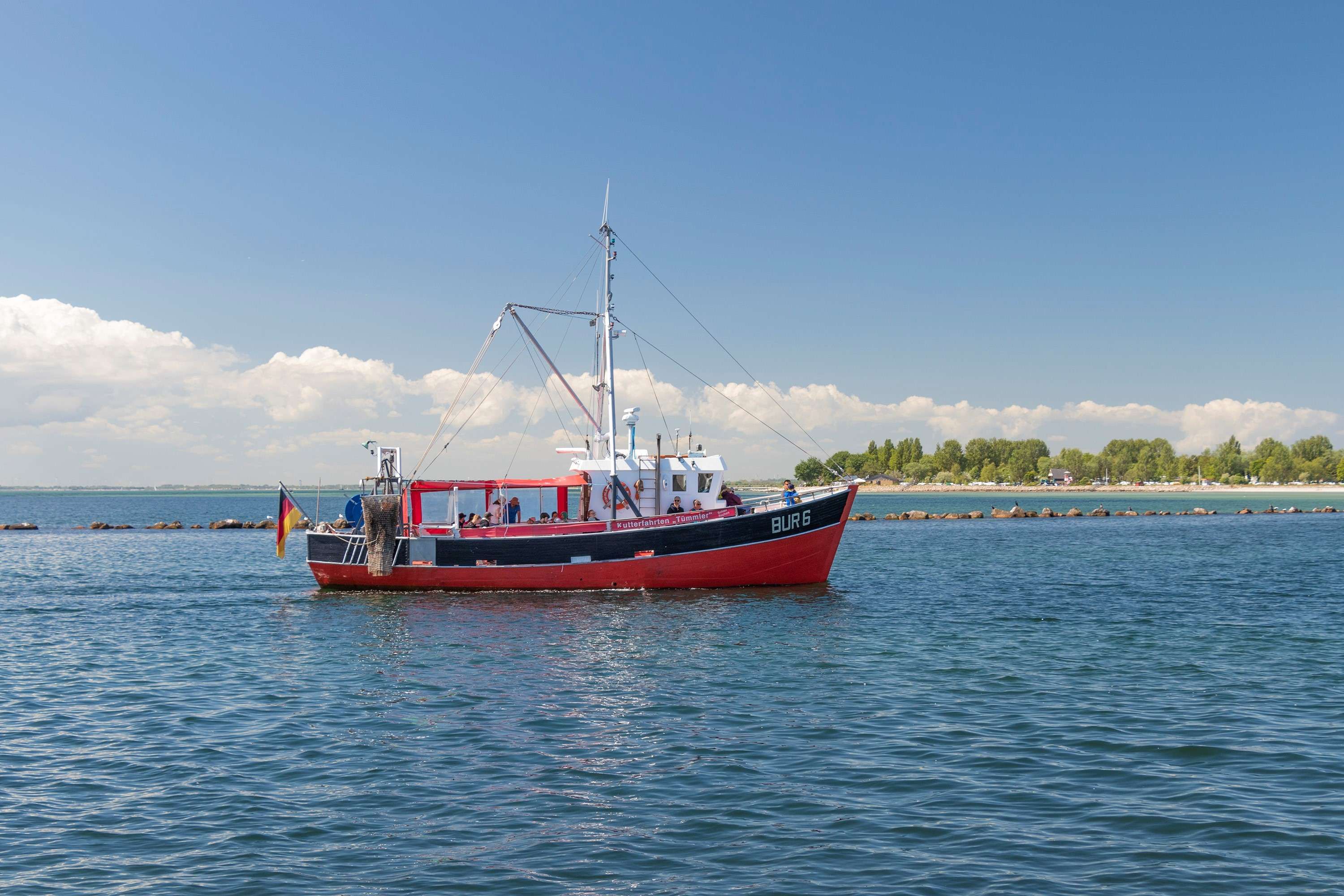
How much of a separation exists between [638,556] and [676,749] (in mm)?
18476

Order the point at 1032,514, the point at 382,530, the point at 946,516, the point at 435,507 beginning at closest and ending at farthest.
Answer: the point at 382,530 → the point at 435,507 → the point at 946,516 → the point at 1032,514

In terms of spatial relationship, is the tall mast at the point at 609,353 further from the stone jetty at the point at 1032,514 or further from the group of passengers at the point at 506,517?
the stone jetty at the point at 1032,514

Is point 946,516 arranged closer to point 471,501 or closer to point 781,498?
point 781,498

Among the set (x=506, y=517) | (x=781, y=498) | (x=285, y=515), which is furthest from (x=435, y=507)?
(x=781, y=498)

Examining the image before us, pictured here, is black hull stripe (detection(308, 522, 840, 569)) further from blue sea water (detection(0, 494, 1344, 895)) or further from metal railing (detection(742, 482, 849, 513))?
blue sea water (detection(0, 494, 1344, 895))

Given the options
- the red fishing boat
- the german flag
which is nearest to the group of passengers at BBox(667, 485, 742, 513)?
the red fishing boat

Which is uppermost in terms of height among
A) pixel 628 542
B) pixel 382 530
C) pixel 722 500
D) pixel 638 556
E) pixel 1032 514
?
pixel 722 500

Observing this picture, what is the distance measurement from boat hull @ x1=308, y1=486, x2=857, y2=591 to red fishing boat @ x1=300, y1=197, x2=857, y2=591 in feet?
0.15

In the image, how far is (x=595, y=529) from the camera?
32.1 meters

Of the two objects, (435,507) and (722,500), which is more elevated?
(722,500)

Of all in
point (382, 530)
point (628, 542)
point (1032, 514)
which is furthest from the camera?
point (1032, 514)

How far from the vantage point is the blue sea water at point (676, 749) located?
9375 mm

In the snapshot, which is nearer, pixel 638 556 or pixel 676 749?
pixel 676 749

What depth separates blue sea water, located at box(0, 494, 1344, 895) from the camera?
9.38 m
